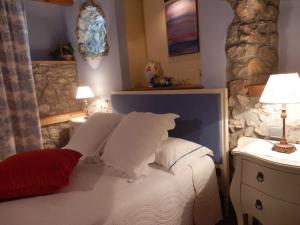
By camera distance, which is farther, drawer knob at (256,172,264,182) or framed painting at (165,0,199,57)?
framed painting at (165,0,199,57)

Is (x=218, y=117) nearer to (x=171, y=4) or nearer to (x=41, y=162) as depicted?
(x=41, y=162)

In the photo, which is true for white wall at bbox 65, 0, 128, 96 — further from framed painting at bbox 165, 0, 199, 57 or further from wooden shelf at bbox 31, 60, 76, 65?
framed painting at bbox 165, 0, 199, 57

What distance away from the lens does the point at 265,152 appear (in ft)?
4.98

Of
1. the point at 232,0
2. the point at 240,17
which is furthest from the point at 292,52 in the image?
the point at 232,0

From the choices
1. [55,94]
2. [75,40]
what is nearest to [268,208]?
[55,94]

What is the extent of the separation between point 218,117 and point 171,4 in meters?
1.50

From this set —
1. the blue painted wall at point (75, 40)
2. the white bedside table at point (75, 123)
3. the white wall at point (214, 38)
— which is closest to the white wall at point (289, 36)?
the white wall at point (214, 38)

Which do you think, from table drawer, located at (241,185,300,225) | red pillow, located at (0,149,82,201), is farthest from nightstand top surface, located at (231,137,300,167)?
red pillow, located at (0,149,82,201)

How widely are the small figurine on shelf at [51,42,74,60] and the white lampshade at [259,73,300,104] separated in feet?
9.07

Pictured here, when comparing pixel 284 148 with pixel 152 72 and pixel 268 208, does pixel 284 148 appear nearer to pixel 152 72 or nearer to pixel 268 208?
pixel 268 208

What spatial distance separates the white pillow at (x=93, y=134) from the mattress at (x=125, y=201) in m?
0.18

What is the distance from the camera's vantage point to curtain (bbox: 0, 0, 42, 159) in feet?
9.02

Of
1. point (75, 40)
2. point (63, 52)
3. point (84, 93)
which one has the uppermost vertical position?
point (75, 40)

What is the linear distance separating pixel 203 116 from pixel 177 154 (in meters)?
0.43
